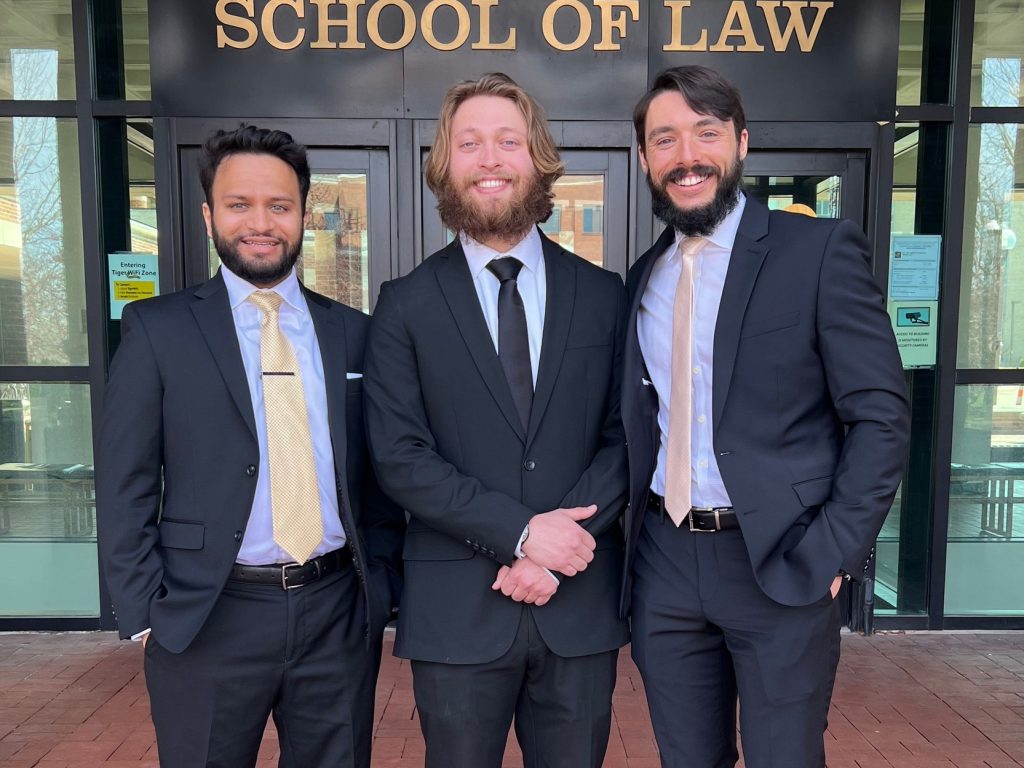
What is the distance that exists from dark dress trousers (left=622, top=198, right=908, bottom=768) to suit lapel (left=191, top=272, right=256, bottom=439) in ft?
3.19

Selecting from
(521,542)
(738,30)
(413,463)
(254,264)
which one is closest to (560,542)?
(521,542)

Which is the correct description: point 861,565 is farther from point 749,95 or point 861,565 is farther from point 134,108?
point 134,108

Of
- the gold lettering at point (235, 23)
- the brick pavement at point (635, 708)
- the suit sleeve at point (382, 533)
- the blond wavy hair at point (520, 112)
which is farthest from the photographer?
the gold lettering at point (235, 23)

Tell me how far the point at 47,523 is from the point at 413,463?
3.86 m

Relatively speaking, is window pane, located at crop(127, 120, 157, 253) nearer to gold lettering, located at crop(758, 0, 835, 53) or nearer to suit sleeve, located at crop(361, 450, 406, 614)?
suit sleeve, located at crop(361, 450, 406, 614)

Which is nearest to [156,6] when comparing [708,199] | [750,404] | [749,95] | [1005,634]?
[749,95]

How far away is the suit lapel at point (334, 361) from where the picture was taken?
2.13 meters

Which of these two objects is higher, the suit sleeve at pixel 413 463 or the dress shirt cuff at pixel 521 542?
the suit sleeve at pixel 413 463

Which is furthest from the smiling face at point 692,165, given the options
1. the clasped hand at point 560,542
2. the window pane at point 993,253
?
the window pane at point 993,253

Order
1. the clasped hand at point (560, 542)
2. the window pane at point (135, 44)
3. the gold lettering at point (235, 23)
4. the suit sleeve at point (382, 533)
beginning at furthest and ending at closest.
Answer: the window pane at point (135, 44)
the gold lettering at point (235, 23)
the suit sleeve at point (382, 533)
the clasped hand at point (560, 542)

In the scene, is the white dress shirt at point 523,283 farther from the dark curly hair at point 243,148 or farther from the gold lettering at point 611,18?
the gold lettering at point 611,18

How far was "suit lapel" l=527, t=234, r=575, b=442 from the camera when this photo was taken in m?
2.04

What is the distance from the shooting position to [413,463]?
6.55ft

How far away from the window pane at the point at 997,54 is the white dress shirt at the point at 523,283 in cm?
383
